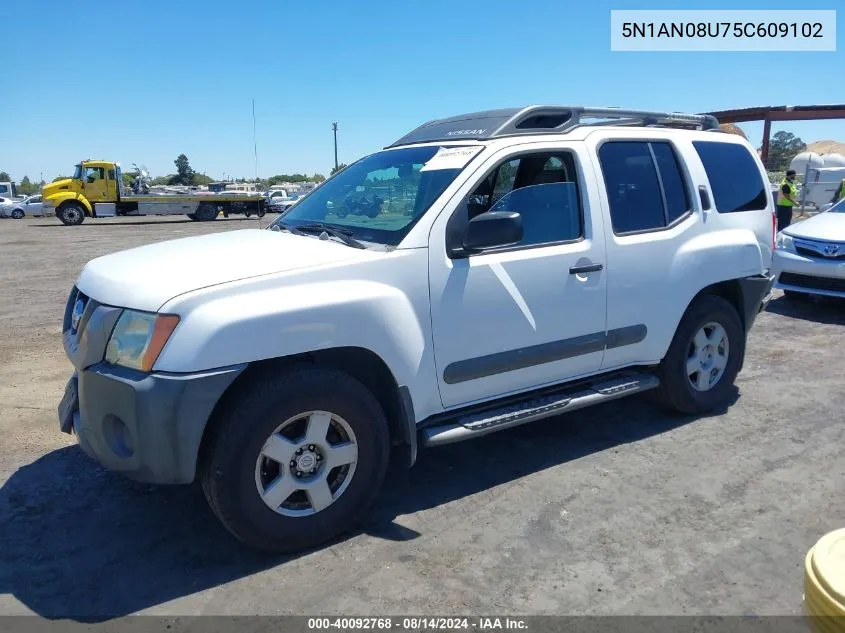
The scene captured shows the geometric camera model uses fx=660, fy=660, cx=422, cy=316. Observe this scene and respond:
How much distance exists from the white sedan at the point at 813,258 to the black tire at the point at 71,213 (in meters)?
29.9

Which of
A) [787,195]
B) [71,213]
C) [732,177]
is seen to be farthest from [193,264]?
[71,213]

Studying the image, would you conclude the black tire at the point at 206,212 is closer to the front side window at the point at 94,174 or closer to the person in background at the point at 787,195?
the front side window at the point at 94,174

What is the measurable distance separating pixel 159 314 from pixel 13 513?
1.63 m

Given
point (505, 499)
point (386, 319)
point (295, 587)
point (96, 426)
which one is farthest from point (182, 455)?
point (505, 499)

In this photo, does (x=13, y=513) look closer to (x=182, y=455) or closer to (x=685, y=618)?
(x=182, y=455)

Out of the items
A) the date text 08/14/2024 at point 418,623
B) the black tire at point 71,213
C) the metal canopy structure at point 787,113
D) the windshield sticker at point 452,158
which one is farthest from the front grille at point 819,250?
the black tire at point 71,213

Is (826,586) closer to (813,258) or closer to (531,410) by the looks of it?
(531,410)

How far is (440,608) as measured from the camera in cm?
270

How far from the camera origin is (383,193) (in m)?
3.93

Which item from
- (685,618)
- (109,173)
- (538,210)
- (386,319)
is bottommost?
(685,618)

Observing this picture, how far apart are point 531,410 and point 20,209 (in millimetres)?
43185

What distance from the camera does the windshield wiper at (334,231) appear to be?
3.41m

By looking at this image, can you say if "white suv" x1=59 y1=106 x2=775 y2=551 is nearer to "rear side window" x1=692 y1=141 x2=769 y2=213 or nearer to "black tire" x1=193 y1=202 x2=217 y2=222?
"rear side window" x1=692 y1=141 x2=769 y2=213

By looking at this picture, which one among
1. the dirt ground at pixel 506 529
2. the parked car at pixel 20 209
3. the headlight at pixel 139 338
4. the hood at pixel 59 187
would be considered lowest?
the dirt ground at pixel 506 529
